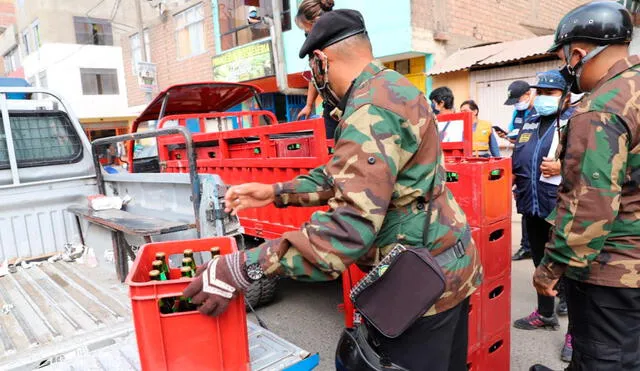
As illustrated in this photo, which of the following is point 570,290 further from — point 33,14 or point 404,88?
point 33,14

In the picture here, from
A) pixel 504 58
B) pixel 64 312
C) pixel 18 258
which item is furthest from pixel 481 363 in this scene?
pixel 504 58

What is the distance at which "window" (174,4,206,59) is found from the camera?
13297 millimetres

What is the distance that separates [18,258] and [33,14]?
26.4 meters

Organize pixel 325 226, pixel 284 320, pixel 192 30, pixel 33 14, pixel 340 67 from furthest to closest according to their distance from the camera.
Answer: pixel 33 14, pixel 192 30, pixel 284 320, pixel 340 67, pixel 325 226

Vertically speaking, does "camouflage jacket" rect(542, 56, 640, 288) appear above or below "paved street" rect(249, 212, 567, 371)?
above

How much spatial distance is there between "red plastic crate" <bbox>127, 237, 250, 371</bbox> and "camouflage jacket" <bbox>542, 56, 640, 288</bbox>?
133 centimetres

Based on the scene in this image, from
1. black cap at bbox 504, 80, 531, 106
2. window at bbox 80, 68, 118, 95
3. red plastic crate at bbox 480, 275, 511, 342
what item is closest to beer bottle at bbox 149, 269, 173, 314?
red plastic crate at bbox 480, 275, 511, 342

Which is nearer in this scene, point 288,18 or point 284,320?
point 284,320

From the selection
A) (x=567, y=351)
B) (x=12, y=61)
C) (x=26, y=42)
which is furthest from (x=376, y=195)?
(x=12, y=61)

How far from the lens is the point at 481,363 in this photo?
8.10 feet

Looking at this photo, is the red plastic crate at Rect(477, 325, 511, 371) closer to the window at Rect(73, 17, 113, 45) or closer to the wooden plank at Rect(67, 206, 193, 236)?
the wooden plank at Rect(67, 206, 193, 236)

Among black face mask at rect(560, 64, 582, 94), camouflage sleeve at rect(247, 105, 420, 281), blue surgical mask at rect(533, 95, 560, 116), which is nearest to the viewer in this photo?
camouflage sleeve at rect(247, 105, 420, 281)

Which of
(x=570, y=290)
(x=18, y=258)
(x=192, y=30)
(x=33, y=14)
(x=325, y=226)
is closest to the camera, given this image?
(x=325, y=226)

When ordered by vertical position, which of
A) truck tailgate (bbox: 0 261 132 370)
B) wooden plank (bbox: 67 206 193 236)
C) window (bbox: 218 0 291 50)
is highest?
window (bbox: 218 0 291 50)
